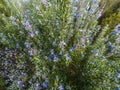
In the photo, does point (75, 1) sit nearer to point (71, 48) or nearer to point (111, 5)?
point (71, 48)

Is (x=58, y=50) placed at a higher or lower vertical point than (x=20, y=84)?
higher

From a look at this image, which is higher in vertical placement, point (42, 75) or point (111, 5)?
point (111, 5)

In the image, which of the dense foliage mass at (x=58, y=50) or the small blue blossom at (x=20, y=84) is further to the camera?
the small blue blossom at (x=20, y=84)

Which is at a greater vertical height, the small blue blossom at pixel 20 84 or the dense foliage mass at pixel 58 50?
the dense foliage mass at pixel 58 50

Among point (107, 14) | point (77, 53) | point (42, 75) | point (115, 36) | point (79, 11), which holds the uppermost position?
point (107, 14)

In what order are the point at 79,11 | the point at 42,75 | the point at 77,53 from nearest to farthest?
the point at 42,75 < the point at 77,53 < the point at 79,11

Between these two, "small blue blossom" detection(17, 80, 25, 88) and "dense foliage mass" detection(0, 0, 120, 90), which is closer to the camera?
"dense foliage mass" detection(0, 0, 120, 90)

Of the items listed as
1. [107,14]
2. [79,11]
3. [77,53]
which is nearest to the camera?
[77,53]

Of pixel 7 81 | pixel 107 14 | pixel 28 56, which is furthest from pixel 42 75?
pixel 107 14
